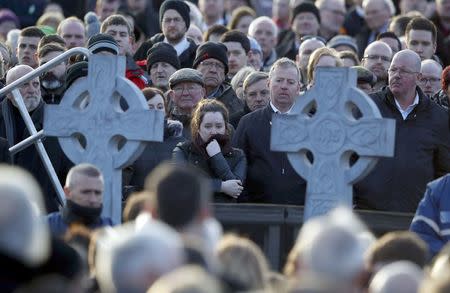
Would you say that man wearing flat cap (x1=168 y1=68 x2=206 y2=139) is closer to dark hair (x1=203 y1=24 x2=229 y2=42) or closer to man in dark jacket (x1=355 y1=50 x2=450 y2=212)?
man in dark jacket (x1=355 y1=50 x2=450 y2=212)

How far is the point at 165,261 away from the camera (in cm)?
768

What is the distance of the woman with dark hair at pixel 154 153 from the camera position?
555 inches

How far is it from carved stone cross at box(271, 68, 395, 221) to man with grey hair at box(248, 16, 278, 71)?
6.79 m

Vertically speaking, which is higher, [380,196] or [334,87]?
[334,87]

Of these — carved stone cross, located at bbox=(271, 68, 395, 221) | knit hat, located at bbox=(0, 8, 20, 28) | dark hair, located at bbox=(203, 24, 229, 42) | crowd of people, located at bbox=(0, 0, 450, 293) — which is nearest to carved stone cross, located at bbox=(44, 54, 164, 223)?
crowd of people, located at bbox=(0, 0, 450, 293)

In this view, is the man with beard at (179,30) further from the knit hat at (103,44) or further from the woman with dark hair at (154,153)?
the woman with dark hair at (154,153)

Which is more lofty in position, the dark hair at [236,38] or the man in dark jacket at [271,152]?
the dark hair at [236,38]

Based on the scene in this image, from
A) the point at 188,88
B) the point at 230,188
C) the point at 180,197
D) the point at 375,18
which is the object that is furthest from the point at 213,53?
the point at 180,197

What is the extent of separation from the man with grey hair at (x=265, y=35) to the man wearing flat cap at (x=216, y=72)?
9.49 feet

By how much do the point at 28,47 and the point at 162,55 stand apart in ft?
5.14

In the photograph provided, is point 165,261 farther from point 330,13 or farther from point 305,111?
point 330,13

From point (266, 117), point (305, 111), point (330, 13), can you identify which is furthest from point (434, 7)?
point (305, 111)

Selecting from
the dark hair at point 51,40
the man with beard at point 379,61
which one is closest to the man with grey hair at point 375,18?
the man with beard at point 379,61

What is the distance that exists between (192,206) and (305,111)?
13.2 feet
